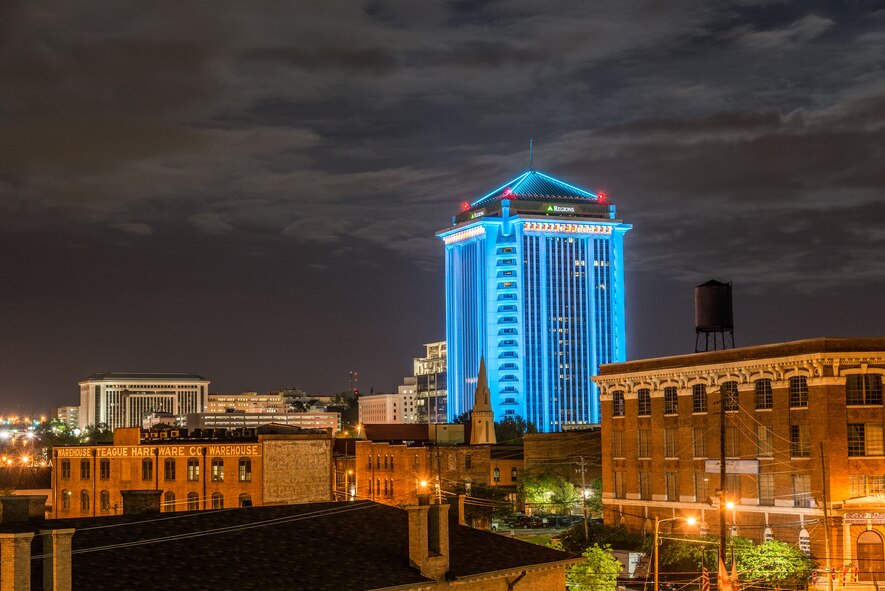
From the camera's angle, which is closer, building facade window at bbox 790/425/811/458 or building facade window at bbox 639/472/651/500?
building facade window at bbox 790/425/811/458

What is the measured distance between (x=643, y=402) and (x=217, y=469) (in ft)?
118

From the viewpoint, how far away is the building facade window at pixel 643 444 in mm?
104469

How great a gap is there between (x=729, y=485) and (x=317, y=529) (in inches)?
2350

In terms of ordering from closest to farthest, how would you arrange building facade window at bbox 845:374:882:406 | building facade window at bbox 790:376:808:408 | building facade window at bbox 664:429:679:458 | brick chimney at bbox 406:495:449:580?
brick chimney at bbox 406:495:449:580 < building facade window at bbox 845:374:882:406 < building facade window at bbox 790:376:808:408 < building facade window at bbox 664:429:679:458

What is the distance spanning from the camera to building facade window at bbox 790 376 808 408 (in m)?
88.8

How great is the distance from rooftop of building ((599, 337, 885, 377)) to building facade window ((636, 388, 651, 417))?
1.87 m

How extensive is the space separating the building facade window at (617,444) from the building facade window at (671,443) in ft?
21.7

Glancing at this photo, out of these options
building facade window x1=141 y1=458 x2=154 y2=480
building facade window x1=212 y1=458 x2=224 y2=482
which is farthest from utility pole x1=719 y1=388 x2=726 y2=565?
building facade window x1=141 y1=458 x2=154 y2=480

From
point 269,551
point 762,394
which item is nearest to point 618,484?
point 762,394

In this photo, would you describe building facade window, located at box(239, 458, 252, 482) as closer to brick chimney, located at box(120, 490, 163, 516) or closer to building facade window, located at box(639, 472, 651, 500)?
building facade window, located at box(639, 472, 651, 500)

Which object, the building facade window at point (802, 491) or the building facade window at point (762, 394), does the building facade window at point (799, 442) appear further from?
the building facade window at point (762, 394)

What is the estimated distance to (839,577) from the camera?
81.1 metres

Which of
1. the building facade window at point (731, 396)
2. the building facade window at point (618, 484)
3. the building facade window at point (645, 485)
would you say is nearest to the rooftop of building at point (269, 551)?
the building facade window at point (731, 396)

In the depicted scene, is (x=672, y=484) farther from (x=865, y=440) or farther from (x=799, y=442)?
(x=865, y=440)
